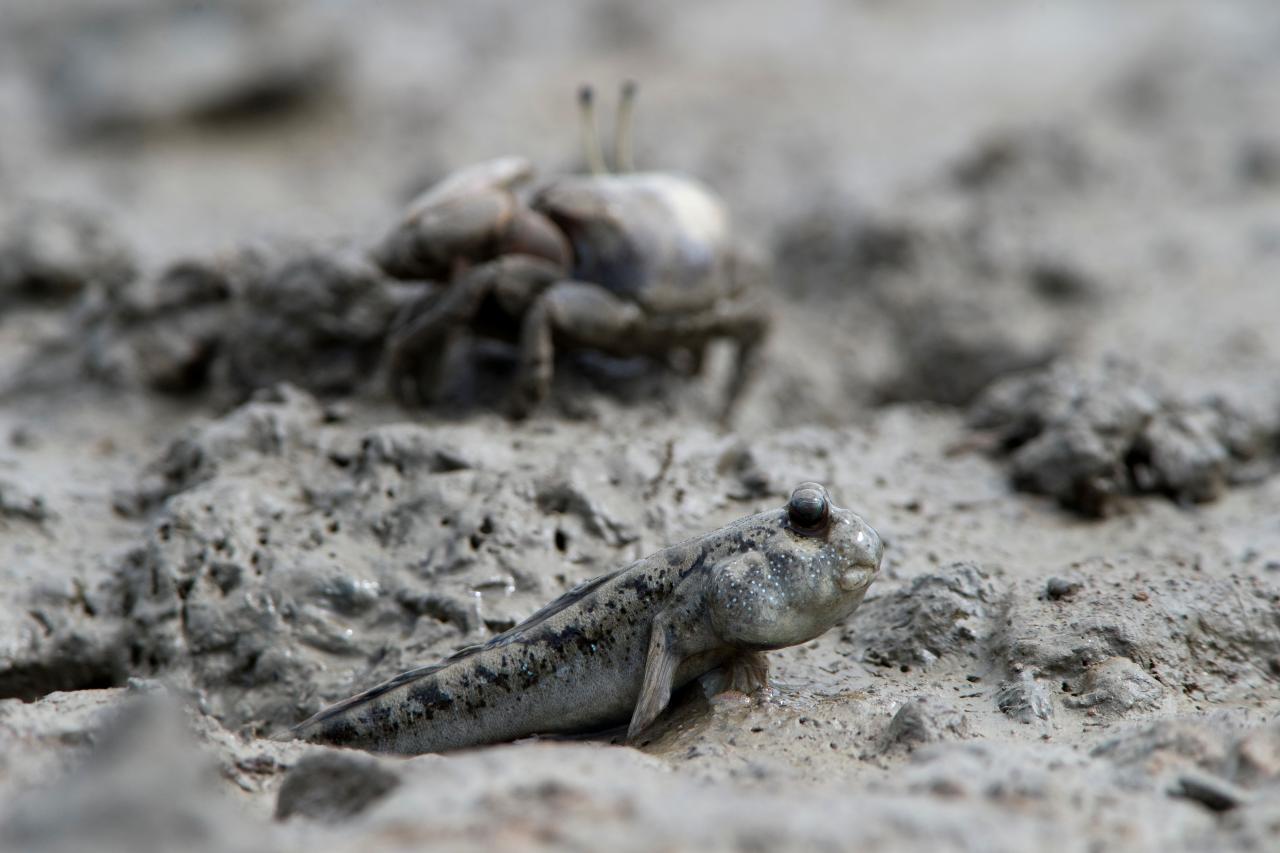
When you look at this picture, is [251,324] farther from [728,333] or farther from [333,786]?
[333,786]

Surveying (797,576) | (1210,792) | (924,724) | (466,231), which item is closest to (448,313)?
(466,231)

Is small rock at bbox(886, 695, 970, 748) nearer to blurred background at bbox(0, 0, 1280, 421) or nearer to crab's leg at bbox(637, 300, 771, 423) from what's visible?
crab's leg at bbox(637, 300, 771, 423)

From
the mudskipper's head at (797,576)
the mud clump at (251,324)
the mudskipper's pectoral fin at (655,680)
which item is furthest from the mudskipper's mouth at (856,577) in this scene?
the mud clump at (251,324)

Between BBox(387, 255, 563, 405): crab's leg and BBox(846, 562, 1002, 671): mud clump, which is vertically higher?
BBox(387, 255, 563, 405): crab's leg

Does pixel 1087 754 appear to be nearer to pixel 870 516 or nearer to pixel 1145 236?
pixel 870 516

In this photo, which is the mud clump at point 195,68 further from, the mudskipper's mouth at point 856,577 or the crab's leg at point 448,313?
the mudskipper's mouth at point 856,577

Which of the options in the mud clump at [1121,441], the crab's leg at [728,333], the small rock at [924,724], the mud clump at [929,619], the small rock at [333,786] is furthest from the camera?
the crab's leg at [728,333]

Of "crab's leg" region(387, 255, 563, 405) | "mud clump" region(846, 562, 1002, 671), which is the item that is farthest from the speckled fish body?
"crab's leg" region(387, 255, 563, 405)

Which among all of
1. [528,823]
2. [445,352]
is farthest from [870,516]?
[528,823]
